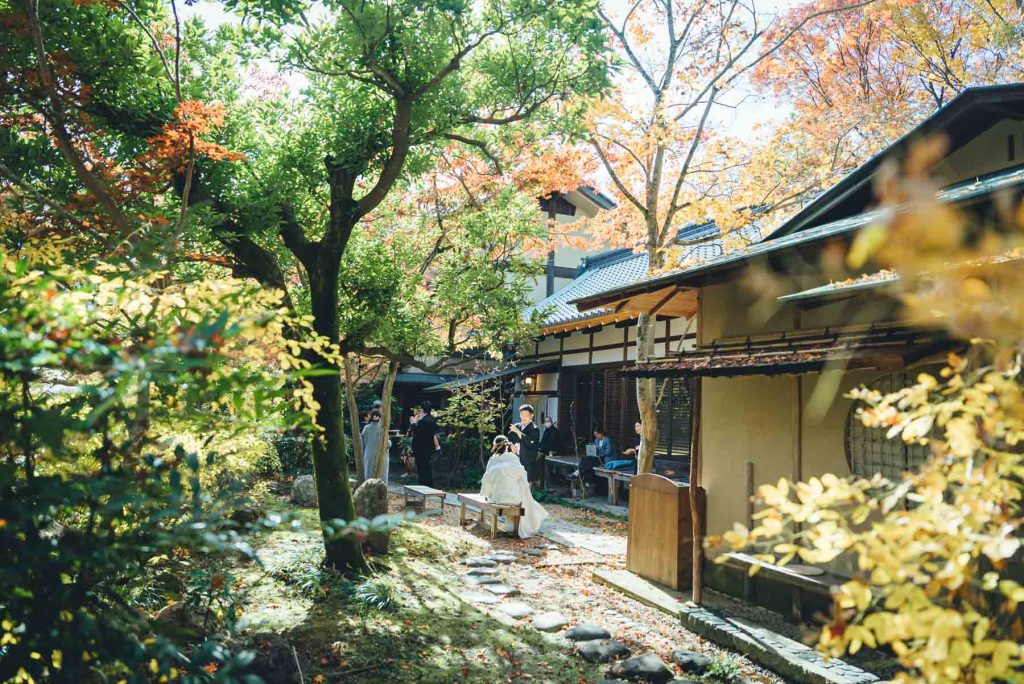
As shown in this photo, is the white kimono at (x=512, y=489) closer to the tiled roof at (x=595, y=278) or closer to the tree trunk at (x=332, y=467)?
the tree trunk at (x=332, y=467)

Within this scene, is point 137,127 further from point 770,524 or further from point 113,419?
point 770,524

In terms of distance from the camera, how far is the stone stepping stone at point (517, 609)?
25.4 feet

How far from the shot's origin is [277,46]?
7.69 m

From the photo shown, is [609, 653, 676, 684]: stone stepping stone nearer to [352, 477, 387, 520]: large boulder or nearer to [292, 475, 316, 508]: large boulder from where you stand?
[352, 477, 387, 520]: large boulder

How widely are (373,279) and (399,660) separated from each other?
18.2ft

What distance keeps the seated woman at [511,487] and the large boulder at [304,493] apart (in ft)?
11.1

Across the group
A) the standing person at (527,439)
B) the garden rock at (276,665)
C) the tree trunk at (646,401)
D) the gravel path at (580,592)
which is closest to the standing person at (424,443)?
the standing person at (527,439)

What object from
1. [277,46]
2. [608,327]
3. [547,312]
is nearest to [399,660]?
[277,46]

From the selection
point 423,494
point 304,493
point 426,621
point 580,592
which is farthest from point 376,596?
point 423,494

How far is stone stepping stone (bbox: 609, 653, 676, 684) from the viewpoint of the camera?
19.6ft

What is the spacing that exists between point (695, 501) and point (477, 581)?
9.37 ft

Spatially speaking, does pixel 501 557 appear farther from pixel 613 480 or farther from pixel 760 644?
pixel 613 480

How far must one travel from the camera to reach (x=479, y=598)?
8.23 metres

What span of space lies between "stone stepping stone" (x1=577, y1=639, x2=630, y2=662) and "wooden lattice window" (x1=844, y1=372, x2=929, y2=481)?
2.89 m
